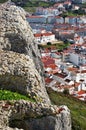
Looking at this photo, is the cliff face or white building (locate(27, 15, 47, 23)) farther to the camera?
white building (locate(27, 15, 47, 23))

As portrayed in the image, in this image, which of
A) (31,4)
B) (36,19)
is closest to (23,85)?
(36,19)

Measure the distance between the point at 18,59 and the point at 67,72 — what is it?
119 ft

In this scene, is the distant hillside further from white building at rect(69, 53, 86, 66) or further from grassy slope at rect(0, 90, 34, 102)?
grassy slope at rect(0, 90, 34, 102)

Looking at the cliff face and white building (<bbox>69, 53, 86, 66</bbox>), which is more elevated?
the cliff face

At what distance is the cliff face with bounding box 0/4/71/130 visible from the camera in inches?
212

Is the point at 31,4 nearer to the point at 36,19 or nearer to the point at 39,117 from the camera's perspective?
the point at 36,19

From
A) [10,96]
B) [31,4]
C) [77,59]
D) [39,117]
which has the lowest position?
[31,4]

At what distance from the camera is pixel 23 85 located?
6.14 m

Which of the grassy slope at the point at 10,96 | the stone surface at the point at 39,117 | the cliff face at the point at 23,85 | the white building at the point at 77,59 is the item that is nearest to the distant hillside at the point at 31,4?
the white building at the point at 77,59

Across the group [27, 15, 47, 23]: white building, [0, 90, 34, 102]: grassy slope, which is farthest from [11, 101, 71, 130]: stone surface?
[27, 15, 47, 23]: white building

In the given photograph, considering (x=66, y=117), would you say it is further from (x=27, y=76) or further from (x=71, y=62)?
(x=71, y=62)

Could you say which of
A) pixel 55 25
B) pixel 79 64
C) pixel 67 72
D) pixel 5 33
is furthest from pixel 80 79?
pixel 55 25

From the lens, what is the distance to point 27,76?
19.9 feet

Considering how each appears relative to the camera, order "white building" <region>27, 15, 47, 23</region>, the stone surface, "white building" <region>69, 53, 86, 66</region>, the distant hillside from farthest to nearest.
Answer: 1. the distant hillside
2. "white building" <region>27, 15, 47, 23</region>
3. "white building" <region>69, 53, 86, 66</region>
4. the stone surface
